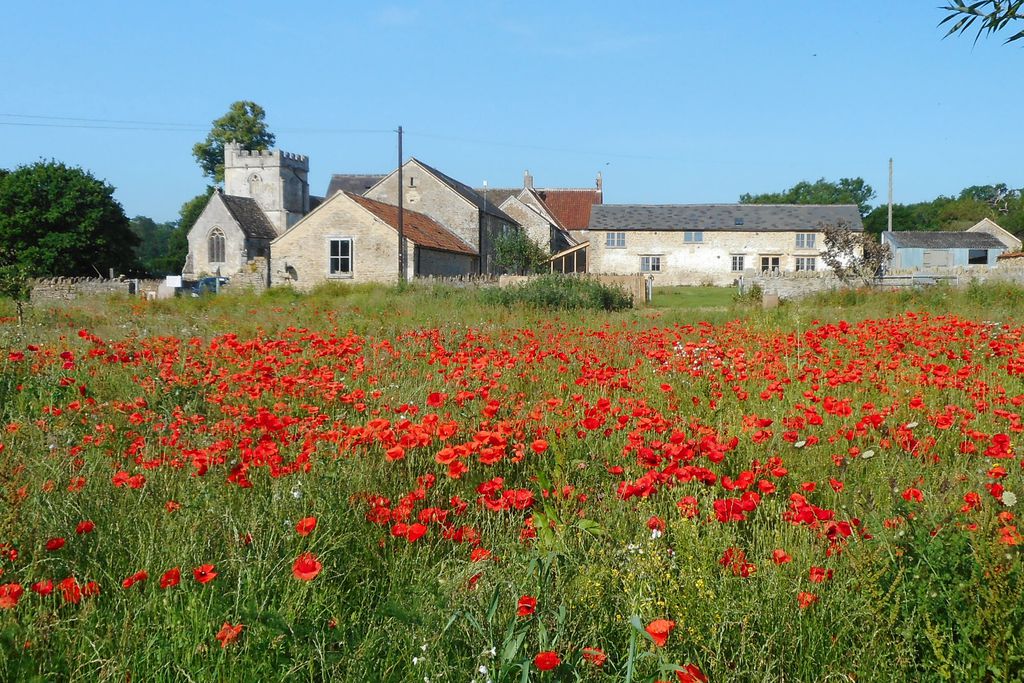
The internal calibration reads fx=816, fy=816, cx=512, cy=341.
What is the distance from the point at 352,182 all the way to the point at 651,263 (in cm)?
2302

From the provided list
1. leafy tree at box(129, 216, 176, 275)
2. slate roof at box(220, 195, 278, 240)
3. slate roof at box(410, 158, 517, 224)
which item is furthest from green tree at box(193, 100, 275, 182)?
leafy tree at box(129, 216, 176, 275)

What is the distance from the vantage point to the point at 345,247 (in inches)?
1323

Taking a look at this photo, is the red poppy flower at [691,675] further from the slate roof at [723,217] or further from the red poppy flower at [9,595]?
the slate roof at [723,217]

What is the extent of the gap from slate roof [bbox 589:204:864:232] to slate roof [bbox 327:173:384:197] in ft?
54.8

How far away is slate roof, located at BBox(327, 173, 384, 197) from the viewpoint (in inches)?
2384

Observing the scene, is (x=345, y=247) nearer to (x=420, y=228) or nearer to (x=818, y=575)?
(x=420, y=228)

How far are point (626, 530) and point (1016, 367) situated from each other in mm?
4221

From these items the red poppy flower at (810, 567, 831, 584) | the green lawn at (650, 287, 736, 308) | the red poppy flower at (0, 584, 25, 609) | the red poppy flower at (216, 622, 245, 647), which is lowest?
the red poppy flower at (810, 567, 831, 584)

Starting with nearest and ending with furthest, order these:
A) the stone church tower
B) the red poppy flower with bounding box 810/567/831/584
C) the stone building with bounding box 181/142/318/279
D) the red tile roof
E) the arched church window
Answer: the red poppy flower with bounding box 810/567/831/584
the stone building with bounding box 181/142/318/279
the arched church window
the stone church tower
the red tile roof

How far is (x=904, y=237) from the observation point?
191ft

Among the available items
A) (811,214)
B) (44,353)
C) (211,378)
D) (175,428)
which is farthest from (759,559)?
(811,214)

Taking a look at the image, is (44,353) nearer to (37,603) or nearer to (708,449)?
(37,603)

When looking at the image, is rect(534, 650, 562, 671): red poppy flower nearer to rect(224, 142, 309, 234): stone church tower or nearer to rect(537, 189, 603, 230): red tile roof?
rect(224, 142, 309, 234): stone church tower

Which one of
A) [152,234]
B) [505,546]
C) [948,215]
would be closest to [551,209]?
[948,215]
